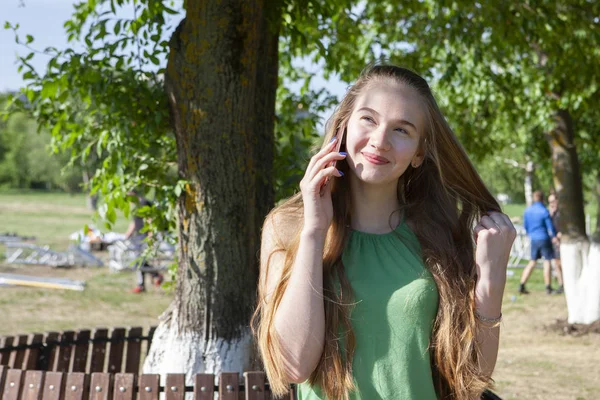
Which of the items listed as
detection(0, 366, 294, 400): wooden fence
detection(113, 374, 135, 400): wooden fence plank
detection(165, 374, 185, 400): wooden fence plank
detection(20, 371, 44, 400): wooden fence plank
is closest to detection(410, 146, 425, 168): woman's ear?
detection(0, 366, 294, 400): wooden fence

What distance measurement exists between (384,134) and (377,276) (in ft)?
1.19

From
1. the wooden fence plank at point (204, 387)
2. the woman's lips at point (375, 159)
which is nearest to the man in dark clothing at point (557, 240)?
the wooden fence plank at point (204, 387)

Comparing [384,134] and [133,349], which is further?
[133,349]

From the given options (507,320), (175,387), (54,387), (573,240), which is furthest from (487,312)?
(507,320)

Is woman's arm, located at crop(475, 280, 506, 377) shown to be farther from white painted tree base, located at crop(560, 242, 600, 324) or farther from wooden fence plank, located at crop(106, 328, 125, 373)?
white painted tree base, located at crop(560, 242, 600, 324)

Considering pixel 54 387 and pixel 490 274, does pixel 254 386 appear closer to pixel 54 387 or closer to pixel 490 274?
pixel 54 387

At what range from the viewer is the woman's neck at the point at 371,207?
7.34 feet

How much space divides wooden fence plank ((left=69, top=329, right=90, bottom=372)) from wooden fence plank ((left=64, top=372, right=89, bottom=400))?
166cm

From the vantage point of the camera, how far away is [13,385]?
148 inches

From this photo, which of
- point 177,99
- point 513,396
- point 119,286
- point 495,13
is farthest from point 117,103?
point 119,286

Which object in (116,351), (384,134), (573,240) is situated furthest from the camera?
(573,240)

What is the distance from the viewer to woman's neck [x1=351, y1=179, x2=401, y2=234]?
7.34 ft

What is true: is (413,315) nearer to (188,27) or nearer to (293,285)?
(293,285)

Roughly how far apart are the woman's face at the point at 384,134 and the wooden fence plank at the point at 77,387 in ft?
6.32
